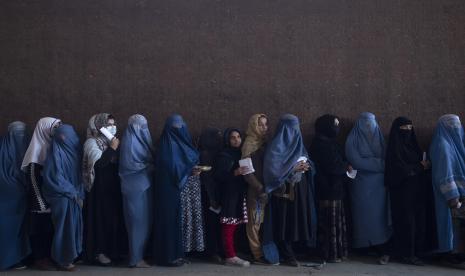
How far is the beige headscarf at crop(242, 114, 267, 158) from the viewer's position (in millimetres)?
5230

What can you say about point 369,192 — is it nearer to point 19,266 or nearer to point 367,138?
point 367,138

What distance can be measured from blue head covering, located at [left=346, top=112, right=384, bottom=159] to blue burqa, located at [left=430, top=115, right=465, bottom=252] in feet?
1.80

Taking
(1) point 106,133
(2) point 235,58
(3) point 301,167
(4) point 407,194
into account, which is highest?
(2) point 235,58

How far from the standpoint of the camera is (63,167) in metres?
5.00

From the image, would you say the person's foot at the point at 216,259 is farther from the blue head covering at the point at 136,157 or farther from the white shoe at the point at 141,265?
the blue head covering at the point at 136,157

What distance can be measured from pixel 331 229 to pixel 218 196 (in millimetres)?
1219

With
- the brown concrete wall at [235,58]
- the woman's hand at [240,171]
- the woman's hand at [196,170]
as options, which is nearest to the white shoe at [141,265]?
the woman's hand at [196,170]

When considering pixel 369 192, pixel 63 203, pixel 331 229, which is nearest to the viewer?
pixel 63 203

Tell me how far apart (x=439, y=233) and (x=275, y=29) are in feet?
9.58

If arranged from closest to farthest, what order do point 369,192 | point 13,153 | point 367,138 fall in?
point 13,153 → point 369,192 → point 367,138

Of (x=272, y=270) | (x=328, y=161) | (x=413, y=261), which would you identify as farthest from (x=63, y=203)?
(x=413, y=261)

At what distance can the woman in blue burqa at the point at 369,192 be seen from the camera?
208 inches

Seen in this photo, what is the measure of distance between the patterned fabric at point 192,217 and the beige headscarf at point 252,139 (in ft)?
1.98

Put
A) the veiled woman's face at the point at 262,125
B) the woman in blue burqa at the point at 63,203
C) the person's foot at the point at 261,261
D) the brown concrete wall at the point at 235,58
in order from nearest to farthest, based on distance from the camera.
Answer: the woman in blue burqa at the point at 63,203 < the person's foot at the point at 261,261 < the veiled woman's face at the point at 262,125 < the brown concrete wall at the point at 235,58
